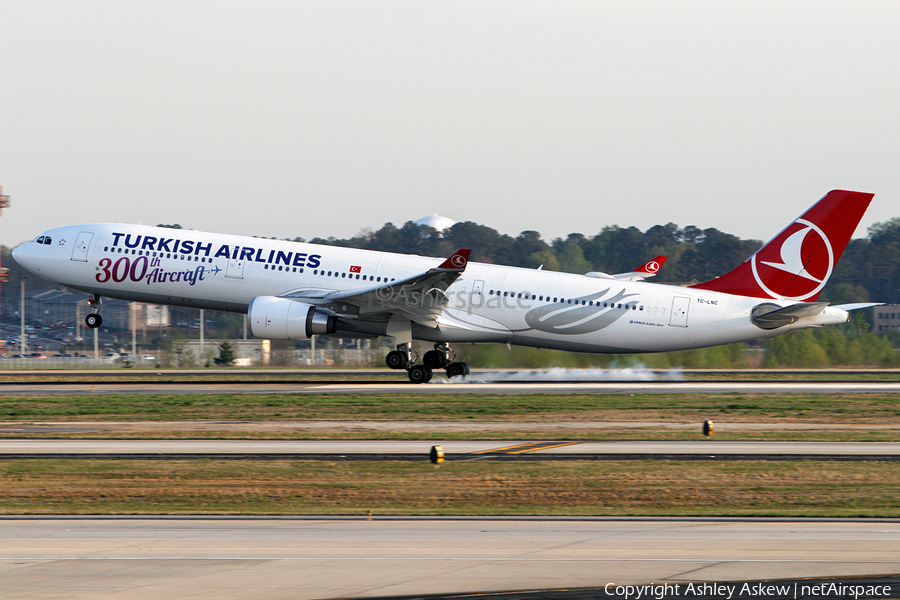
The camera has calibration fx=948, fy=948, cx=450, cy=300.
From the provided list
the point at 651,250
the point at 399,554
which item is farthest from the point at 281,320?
the point at 651,250

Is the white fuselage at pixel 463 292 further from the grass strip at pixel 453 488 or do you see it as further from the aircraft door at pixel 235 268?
→ the grass strip at pixel 453 488

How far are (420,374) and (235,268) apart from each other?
361 inches

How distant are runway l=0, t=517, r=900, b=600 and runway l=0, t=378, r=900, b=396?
21.5 m

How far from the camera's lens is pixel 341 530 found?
14.5 m

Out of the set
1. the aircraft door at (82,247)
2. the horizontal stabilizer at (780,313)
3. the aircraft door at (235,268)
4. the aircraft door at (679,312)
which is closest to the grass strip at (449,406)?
the horizontal stabilizer at (780,313)

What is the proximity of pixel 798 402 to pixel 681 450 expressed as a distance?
13.6m

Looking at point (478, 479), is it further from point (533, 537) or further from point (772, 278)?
point (772, 278)

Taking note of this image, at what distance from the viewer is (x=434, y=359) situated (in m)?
41.7

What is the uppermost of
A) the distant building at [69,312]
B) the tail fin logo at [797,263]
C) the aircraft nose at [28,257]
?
the distant building at [69,312]

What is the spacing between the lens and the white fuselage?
4056 centimetres

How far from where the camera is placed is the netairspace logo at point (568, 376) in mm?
44781

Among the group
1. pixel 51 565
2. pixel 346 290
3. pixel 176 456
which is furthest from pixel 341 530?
pixel 346 290

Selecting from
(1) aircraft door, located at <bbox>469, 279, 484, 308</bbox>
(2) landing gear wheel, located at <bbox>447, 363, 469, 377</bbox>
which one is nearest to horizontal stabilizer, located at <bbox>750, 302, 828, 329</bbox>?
(1) aircraft door, located at <bbox>469, 279, 484, 308</bbox>

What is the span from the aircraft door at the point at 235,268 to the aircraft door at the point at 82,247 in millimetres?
6620
